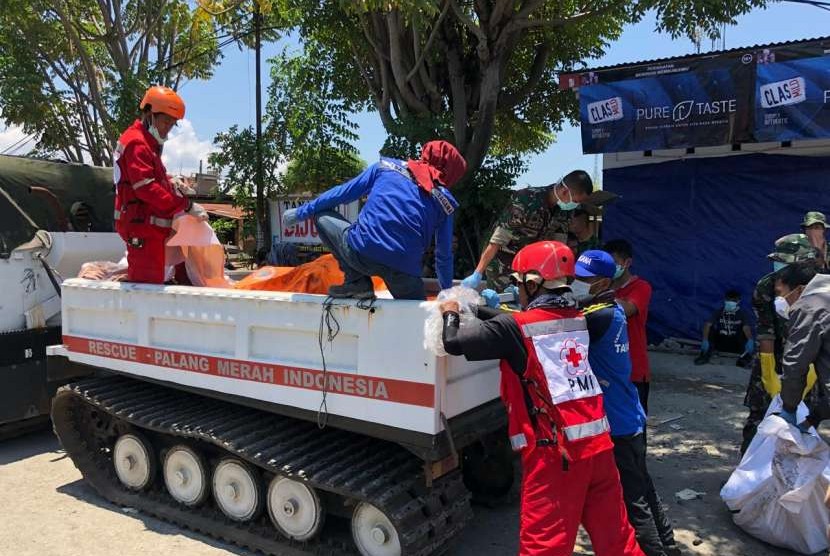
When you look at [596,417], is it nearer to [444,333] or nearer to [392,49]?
[444,333]

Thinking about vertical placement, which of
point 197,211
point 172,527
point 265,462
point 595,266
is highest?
point 197,211

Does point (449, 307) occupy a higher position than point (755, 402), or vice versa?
point (449, 307)

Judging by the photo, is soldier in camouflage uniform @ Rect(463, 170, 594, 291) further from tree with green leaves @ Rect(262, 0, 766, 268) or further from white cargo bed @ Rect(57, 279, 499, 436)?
tree with green leaves @ Rect(262, 0, 766, 268)

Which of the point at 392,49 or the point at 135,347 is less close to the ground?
the point at 392,49

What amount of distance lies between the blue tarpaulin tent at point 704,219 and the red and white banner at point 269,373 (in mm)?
7398

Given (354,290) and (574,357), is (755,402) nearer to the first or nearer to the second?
(574,357)

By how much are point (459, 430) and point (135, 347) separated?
2.39 m

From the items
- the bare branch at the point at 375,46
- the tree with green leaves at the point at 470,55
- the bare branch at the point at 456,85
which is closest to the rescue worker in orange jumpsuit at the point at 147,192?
the tree with green leaves at the point at 470,55

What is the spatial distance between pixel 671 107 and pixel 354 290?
6.91 m

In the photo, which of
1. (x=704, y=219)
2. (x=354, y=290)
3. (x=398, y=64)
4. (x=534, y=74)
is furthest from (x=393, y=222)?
(x=534, y=74)

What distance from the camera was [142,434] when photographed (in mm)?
4359

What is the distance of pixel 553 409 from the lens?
271cm

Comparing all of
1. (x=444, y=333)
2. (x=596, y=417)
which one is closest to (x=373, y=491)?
(x=444, y=333)

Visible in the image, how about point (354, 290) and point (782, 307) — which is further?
point (782, 307)
